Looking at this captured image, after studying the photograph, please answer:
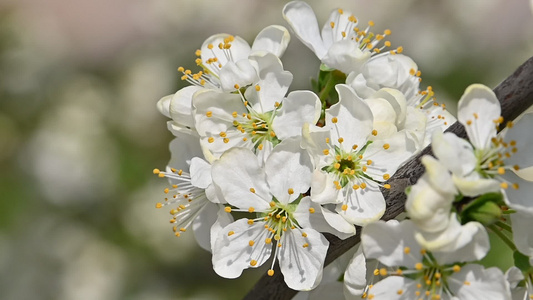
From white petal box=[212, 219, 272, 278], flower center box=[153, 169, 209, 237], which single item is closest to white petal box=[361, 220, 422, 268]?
white petal box=[212, 219, 272, 278]

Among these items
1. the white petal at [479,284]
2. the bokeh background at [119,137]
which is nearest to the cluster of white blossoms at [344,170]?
the white petal at [479,284]

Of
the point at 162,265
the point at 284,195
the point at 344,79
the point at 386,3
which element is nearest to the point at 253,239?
the point at 284,195

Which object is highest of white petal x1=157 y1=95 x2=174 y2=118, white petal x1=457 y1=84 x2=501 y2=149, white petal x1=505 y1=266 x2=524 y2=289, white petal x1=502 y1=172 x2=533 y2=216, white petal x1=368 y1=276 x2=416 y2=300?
white petal x1=457 y1=84 x2=501 y2=149

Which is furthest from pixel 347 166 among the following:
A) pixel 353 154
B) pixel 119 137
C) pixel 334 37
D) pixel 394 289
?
pixel 119 137

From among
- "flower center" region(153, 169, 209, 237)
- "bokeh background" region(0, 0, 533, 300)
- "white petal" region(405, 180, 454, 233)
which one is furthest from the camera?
"bokeh background" region(0, 0, 533, 300)

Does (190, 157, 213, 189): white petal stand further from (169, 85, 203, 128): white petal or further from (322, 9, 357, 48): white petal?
(322, 9, 357, 48): white petal

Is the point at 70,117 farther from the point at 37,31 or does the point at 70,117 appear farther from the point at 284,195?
the point at 284,195

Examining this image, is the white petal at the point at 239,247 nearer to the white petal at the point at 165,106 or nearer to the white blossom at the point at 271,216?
the white blossom at the point at 271,216

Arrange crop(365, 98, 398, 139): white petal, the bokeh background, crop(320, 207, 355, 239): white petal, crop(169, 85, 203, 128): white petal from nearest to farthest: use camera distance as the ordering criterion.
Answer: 1. crop(320, 207, 355, 239): white petal
2. crop(365, 98, 398, 139): white petal
3. crop(169, 85, 203, 128): white petal
4. the bokeh background
